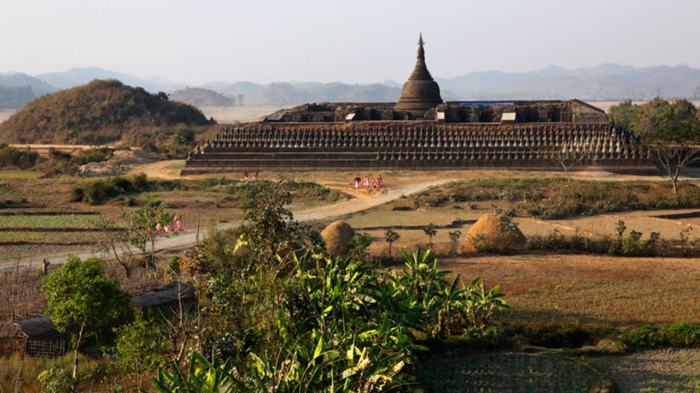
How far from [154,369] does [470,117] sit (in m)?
34.4

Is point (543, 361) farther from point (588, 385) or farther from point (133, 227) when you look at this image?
point (133, 227)

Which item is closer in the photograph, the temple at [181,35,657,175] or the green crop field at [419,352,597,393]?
the green crop field at [419,352,597,393]

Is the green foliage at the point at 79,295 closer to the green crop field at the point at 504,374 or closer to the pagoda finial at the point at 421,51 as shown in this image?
the green crop field at the point at 504,374

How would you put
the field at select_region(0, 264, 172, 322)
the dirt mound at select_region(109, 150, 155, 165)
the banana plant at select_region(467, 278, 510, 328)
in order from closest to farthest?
the banana plant at select_region(467, 278, 510, 328) → the field at select_region(0, 264, 172, 322) → the dirt mound at select_region(109, 150, 155, 165)

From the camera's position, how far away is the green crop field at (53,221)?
74.7 feet

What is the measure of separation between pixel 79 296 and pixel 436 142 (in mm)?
30129

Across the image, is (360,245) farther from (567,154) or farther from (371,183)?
(567,154)

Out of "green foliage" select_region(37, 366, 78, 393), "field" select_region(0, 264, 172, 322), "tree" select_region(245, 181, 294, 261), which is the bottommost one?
"field" select_region(0, 264, 172, 322)

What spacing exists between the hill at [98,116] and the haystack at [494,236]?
56.2 m

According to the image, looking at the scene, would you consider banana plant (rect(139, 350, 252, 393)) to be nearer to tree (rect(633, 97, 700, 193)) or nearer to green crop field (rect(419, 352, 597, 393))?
green crop field (rect(419, 352, 597, 393))

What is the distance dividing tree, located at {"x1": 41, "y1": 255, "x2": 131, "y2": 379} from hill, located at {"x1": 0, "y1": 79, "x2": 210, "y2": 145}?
60034mm

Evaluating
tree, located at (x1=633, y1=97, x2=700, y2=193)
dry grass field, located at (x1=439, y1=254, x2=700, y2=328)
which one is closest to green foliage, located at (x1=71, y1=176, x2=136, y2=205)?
dry grass field, located at (x1=439, y1=254, x2=700, y2=328)

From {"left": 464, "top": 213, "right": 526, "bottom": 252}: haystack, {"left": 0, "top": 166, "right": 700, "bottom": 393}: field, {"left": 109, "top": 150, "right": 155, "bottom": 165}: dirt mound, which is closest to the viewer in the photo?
{"left": 0, "top": 166, "right": 700, "bottom": 393}: field

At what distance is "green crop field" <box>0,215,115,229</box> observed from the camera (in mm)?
22761
